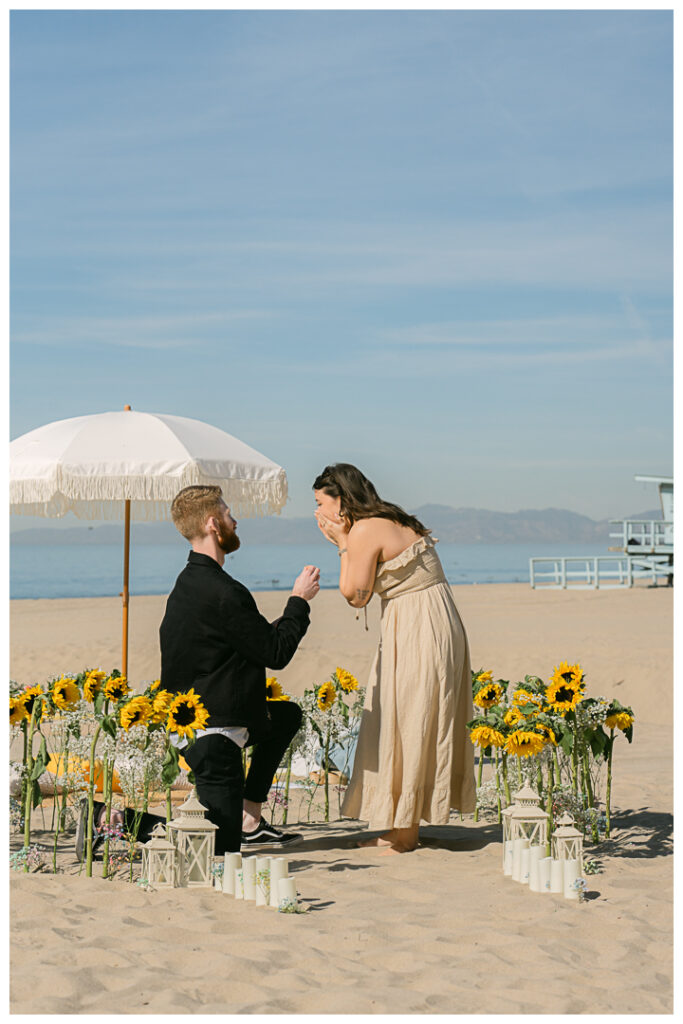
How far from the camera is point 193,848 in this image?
451 centimetres

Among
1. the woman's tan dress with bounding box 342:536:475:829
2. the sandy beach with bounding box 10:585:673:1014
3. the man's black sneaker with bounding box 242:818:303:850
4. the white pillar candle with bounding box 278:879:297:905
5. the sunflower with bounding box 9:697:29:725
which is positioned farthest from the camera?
the man's black sneaker with bounding box 242:818:303:850

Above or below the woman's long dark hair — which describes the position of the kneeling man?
below

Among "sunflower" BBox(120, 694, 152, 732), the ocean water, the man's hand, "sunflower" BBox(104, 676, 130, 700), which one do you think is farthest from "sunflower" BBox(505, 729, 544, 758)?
the ocean water

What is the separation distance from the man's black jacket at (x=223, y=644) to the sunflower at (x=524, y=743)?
108cm

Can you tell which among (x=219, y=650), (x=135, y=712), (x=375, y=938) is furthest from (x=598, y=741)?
(x=135, y=712)

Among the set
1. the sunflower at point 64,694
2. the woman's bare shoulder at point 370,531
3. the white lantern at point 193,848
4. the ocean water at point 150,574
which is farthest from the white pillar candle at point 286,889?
the ocean water at point 150,574

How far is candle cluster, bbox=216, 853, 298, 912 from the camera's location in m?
4.20

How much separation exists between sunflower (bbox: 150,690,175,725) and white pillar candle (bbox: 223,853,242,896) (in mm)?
651

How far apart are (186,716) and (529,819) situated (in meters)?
1.68

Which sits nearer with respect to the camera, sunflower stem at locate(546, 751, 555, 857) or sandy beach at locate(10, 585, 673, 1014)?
sandy beach at locate(10, 585, 673, 1014)

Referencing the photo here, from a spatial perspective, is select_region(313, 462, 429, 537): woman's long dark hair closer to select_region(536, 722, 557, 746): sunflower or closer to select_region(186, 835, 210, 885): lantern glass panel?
select_region(536, 722, 557, 746): sunflower

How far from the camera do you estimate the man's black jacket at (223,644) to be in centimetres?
479

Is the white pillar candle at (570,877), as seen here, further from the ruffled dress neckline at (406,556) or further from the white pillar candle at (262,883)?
the ruffled dress neckline at (406,556)

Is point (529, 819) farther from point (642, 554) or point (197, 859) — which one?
point (642, 554)
